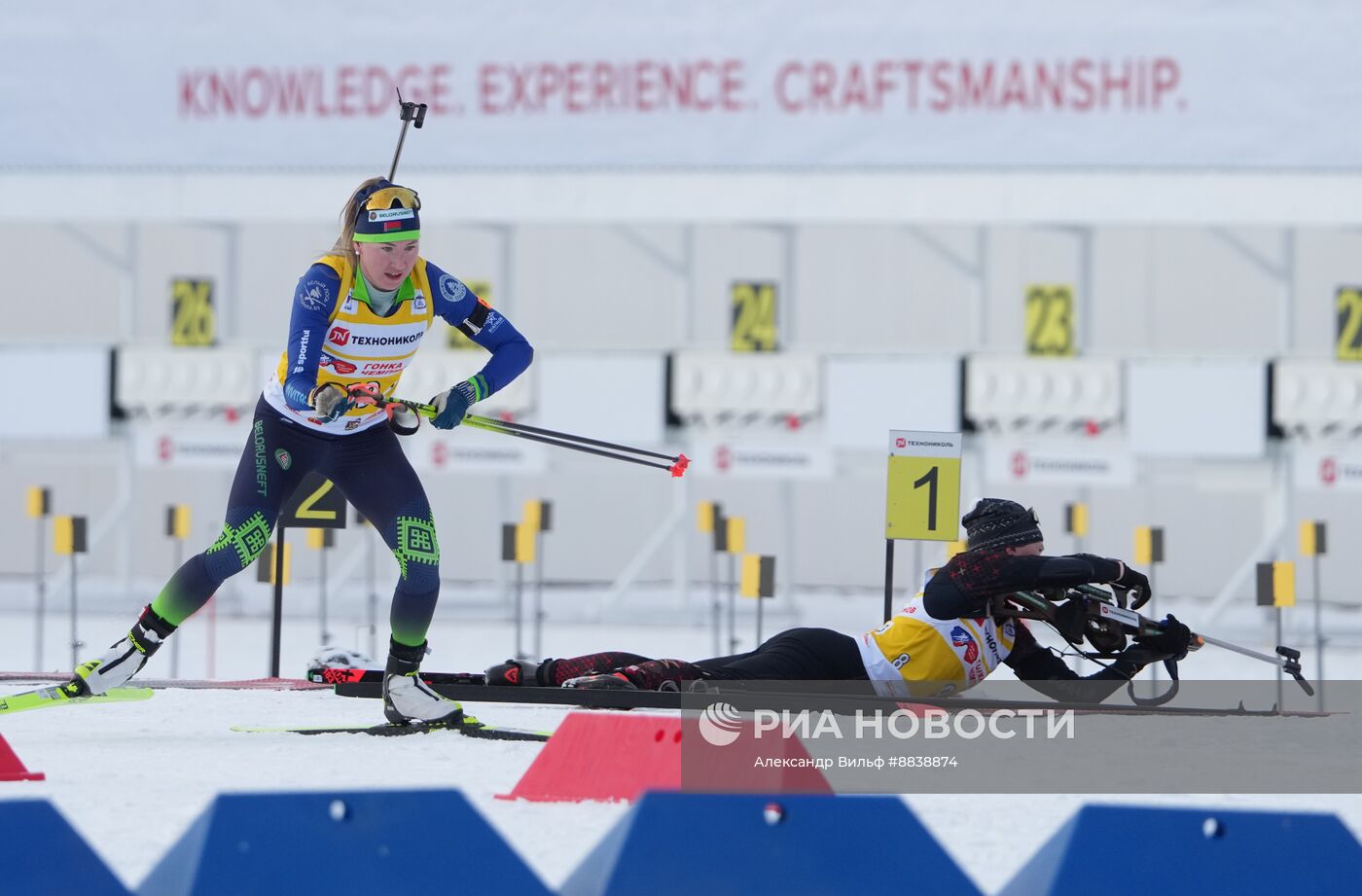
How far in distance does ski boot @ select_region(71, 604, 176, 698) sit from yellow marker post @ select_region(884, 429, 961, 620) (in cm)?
300

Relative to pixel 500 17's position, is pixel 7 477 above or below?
below

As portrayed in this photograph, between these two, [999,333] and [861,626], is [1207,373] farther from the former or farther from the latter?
[999,333]

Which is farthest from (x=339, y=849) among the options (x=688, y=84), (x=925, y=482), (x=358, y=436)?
(x=688, y=84)

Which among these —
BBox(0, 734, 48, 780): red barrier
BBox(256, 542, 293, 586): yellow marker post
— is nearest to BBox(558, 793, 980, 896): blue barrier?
BBox(0, 734, 48, 780): red barrier

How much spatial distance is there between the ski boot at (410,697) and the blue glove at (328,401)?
2.66ft

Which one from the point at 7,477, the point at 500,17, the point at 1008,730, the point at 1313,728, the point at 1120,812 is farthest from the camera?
the point at 7,477

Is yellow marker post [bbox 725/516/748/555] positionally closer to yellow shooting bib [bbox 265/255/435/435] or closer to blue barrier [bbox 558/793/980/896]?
yellow shooting bib [bbox 265/255/435/435]

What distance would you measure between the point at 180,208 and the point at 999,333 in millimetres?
7583

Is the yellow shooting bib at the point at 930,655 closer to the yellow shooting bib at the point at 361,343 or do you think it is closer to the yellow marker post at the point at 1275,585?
the yellow shooting bib at the point at 361,343

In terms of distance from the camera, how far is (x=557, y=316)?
18.4 meters

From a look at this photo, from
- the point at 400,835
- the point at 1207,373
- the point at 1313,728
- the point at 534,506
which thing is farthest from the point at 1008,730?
the point at 1207,373

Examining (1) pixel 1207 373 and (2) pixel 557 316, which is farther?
(2) pixel 557 316

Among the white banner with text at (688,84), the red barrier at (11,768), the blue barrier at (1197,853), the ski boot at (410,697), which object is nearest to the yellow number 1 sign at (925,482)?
the ski boot at (410,697)

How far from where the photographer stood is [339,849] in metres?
3.37
